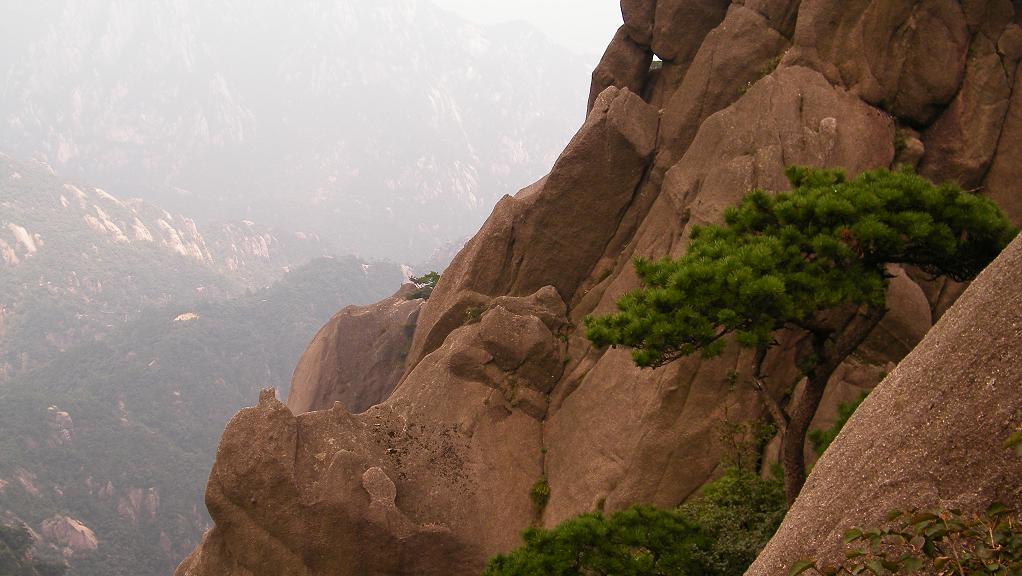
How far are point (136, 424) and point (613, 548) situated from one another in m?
135

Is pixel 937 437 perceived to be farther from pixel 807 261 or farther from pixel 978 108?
pixel 978 108

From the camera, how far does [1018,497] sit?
7.93 m

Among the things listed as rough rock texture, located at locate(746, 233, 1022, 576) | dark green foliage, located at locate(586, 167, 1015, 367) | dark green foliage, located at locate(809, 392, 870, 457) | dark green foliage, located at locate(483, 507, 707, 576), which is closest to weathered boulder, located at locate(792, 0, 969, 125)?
dark green foliage, located at locate(809, 392, 870, 457)

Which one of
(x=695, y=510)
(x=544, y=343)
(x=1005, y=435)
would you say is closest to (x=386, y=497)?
(x=544, y=343)

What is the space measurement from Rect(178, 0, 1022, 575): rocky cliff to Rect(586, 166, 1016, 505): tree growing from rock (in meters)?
6.52

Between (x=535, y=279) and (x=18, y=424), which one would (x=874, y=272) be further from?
(x=18, y=424)

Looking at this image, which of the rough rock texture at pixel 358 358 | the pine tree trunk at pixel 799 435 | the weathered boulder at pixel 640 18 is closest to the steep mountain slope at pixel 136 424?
the rough rock texture at pixel 358 358

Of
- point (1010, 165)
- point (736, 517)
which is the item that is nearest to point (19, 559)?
point (736, 517)

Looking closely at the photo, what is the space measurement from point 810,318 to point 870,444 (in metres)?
4.92

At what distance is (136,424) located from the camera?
133000 mm

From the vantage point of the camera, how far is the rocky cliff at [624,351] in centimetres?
2238

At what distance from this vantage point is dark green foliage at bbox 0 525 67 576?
6204 cm

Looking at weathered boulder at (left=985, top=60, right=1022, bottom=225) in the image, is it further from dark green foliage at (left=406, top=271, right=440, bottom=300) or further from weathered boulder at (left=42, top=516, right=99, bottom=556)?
weathered boulder at (left=42, top=516, right=99, bottom=556)

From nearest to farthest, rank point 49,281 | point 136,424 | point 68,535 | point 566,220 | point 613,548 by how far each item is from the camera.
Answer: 1. point 613,548
2. point 566,220
3. point 68,535
4. point 136,424
5. point 49,281
